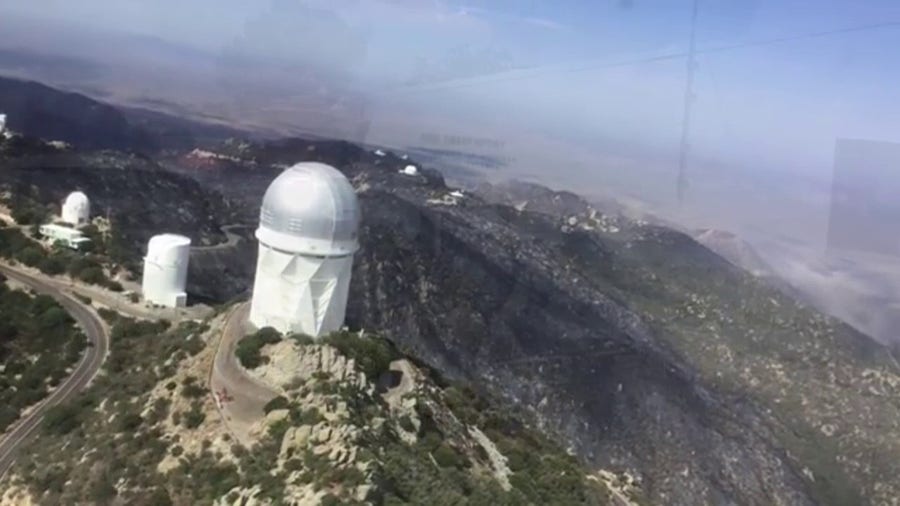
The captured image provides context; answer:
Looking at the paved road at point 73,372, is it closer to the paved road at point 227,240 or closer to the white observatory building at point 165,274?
the white observatory building at point 165,274

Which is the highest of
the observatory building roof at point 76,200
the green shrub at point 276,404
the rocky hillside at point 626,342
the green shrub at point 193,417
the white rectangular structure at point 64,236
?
the observatory building roof at point 76,200

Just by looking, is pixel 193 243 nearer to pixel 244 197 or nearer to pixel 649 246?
pixel 244 197

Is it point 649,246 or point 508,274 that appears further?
point 649,246

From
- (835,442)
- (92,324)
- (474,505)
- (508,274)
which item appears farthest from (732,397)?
(474,505)

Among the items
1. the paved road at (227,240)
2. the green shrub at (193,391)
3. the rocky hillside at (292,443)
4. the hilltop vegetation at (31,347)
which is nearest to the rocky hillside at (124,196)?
the paved road at (227,240)

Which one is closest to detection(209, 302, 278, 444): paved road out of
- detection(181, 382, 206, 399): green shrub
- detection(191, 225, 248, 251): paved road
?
detection(181, 382, 206, 399): green shrub

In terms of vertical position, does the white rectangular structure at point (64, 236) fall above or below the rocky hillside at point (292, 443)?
above

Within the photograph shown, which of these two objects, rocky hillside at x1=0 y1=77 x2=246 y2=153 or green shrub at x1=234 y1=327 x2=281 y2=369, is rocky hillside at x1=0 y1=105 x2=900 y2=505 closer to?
rocky hillside at x1=0 y1=77 x2=246 y2=153

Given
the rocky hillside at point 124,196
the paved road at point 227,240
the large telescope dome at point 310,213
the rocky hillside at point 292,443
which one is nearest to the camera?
the rocky hillside at point 292,443
